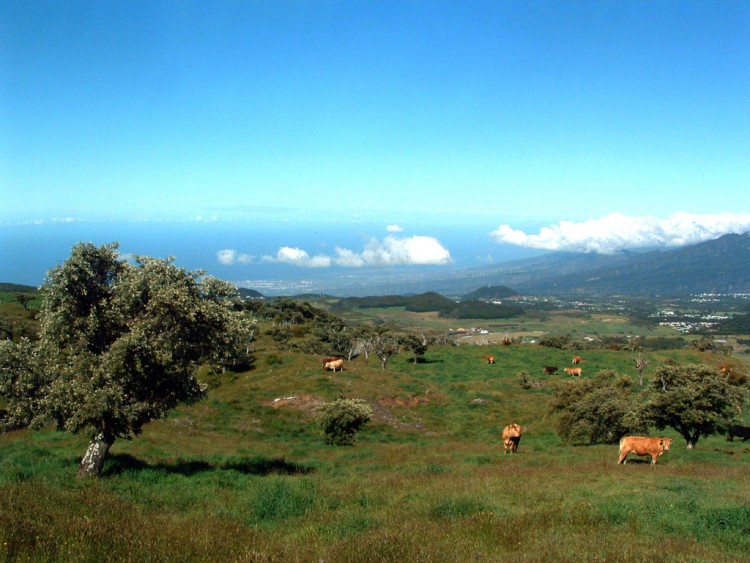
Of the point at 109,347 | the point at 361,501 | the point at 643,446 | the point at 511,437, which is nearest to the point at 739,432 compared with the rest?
the point at 643,446

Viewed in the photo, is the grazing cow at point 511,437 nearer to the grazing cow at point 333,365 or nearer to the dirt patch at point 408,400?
the dirt patch at point 408,400

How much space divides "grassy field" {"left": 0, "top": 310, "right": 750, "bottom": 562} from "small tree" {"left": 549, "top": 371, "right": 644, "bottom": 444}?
4.27ft

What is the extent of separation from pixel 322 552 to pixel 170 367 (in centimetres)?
892

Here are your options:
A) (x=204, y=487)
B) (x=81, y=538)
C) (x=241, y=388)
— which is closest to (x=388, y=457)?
(x=204, y=487)

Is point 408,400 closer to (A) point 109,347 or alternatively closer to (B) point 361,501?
(B) point 361,501

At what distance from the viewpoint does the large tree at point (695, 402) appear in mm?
25734

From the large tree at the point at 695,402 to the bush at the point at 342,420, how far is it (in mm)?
15719

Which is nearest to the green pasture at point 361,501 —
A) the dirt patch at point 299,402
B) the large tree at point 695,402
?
the large tree at point 695,402

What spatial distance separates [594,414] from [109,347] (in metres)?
24.9

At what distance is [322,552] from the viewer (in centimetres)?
788

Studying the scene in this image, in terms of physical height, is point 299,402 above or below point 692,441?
below

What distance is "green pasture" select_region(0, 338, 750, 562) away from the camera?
775 centimetres

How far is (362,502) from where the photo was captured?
12.6 metres

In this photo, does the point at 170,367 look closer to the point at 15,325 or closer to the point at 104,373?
the point at 104,373
